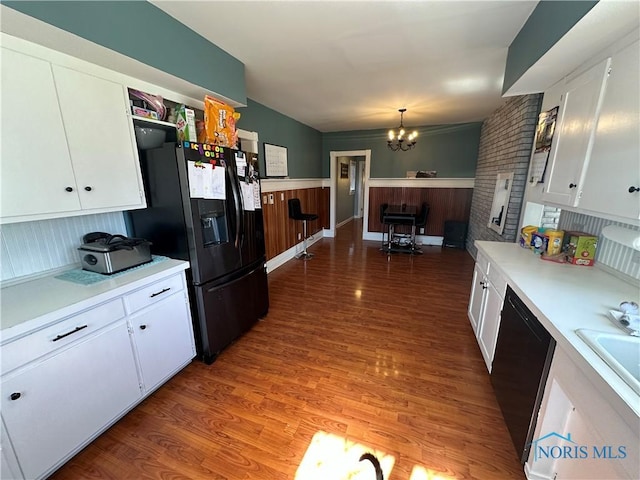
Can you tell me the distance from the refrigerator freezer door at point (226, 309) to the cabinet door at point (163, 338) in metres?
0.11

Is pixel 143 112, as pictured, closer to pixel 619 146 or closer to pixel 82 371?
pixel 82 371

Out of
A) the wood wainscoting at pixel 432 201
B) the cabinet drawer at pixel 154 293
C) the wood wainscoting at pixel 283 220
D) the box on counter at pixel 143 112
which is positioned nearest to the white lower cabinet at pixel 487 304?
the cabinet drawer at pixel 154 293

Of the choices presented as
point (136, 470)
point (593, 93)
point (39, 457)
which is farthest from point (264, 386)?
point (593, 93)

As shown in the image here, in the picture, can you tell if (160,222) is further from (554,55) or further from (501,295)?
(554,55)

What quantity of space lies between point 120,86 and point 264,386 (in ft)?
7.44

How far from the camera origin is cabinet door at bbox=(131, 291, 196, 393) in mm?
1646

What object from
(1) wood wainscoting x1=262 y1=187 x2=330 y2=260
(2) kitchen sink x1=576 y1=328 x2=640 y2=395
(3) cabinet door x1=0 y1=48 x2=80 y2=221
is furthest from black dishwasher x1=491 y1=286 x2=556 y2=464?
(1) wood wainscoting x1=262 y1=187 x2=330 y2=260

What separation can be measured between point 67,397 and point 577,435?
2.35 metres

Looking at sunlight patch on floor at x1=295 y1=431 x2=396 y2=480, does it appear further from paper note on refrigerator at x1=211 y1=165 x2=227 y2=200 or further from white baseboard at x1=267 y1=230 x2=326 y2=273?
white baseboard at x1=267 y1=230 x2=326 y2=273

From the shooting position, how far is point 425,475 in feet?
4.29

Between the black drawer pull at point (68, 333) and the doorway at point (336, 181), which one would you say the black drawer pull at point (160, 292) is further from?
the doorway at point (336, 181)

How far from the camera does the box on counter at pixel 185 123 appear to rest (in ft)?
6.39

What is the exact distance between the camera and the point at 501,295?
1.72m

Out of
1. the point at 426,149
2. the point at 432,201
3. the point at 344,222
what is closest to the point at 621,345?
the point at 432,201
